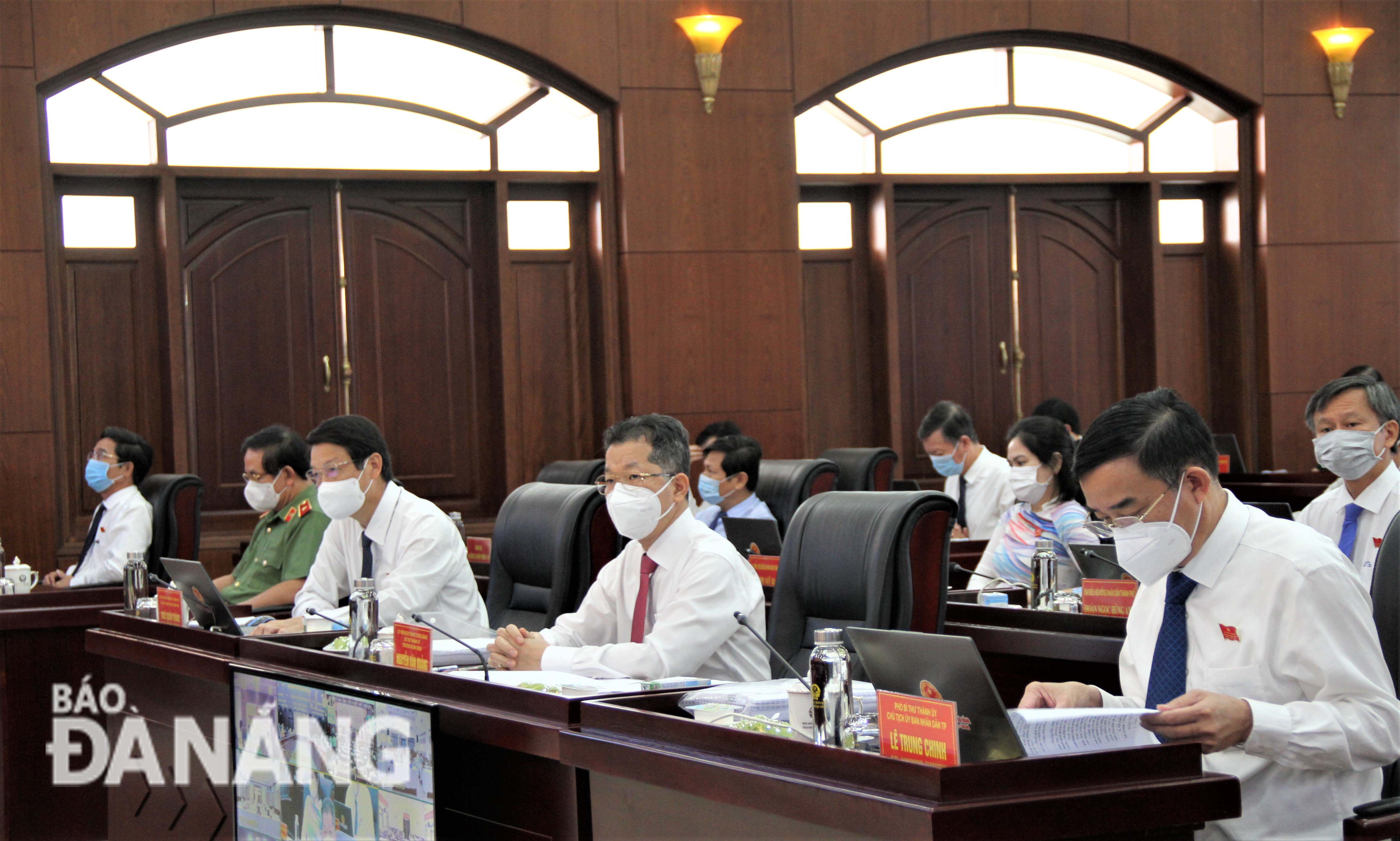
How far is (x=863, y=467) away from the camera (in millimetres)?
6328

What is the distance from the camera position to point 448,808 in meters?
2.52

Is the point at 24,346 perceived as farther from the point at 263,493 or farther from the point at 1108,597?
the point at 1108,597

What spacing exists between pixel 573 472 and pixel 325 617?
196cm

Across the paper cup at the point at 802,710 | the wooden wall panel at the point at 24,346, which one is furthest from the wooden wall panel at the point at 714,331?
the paper cup at the point at 802,710

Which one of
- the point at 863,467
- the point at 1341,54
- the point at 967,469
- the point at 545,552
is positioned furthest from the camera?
the point at 1341,54

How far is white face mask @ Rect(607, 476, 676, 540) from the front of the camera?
308cm

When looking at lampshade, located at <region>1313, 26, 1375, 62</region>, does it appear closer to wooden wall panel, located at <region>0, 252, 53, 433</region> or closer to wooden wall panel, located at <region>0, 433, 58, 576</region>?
wooden wall panel, located at <region>0, 252, 53, 433</region>

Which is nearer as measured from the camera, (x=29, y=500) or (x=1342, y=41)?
(x=29, y=500)

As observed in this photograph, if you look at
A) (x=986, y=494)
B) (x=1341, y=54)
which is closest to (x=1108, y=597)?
(x=986, y=494)

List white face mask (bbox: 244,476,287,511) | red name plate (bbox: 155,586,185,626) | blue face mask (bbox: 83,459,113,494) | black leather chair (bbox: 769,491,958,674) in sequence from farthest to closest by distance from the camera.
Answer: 1. blue face mask (bbox: 83,459,113,494)
2. white face mask (bbox: 244,476,287,511)
3. red name plate (bbox: 155,586,185,626)
4. black leather chair (bbox: 769,491,958,674)

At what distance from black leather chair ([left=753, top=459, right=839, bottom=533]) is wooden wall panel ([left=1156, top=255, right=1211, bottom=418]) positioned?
3644 millimetres

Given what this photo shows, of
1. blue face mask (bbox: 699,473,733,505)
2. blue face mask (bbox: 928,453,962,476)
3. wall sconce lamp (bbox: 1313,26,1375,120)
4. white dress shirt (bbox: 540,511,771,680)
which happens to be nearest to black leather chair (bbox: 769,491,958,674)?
white dress shirt (bbox: 540,511,771,680)

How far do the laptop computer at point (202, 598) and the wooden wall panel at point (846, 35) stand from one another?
4693 mm

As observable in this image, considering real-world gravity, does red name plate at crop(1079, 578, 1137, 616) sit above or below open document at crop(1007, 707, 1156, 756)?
below
